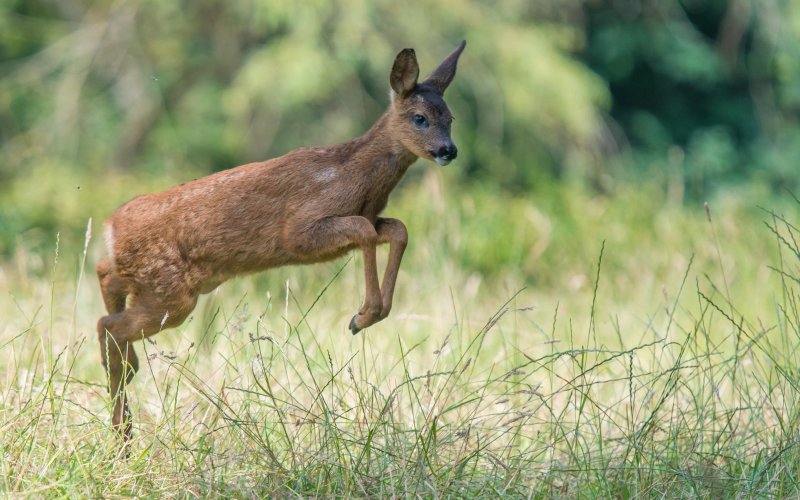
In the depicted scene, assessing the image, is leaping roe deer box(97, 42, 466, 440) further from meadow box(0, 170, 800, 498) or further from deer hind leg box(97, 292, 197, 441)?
meadow box(0, 170, 800, 498)

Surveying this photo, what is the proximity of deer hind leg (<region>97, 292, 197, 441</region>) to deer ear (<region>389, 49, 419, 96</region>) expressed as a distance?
1.13 metres

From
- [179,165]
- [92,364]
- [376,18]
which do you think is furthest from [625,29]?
[92,364]

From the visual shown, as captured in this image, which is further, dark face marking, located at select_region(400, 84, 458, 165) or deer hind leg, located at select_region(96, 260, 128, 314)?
deer hind leg, located at select_region(96, 260, 128, 314)

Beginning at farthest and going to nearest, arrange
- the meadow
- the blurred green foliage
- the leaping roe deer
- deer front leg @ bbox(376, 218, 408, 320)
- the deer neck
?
the blurred green foliage → the deer neck → the leaping roe deer → deer front leg @ bbox(376, 218, 408, 320) → the meadow

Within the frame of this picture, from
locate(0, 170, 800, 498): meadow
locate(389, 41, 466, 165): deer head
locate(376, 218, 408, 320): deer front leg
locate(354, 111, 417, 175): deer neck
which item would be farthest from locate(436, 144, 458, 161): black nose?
locate(0, 170, 800, 498): meadow

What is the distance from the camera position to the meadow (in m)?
4.05

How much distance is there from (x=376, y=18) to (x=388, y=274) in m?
9.12

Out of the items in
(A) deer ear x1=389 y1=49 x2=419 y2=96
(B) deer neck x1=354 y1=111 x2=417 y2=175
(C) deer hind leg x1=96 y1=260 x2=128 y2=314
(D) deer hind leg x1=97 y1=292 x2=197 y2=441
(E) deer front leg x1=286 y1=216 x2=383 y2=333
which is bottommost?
(D) deer hind leg x1=97 y1=292 x2=197 y2=441

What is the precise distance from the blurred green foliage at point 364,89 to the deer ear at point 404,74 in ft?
21.0

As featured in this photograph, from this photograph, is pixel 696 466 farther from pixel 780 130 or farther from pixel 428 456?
pixel 780 130

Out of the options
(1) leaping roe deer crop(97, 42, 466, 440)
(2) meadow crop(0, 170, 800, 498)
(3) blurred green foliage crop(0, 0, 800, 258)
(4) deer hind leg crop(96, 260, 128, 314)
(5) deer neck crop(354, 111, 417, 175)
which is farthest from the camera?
(3) blurred green foliage crop(0, 0, 800, 258)

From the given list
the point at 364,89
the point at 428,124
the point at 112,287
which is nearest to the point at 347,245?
the point at 428,124

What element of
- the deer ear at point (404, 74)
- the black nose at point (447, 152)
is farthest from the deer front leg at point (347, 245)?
the deer ear at point (404, 74)

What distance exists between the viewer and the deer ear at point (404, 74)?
459 centimetres
